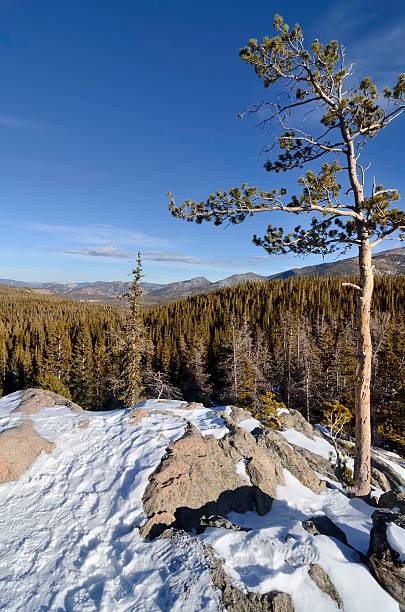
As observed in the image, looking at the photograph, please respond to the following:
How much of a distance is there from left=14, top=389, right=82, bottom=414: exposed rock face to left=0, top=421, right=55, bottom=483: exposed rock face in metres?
2.64

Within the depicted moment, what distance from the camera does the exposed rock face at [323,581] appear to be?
518 cm

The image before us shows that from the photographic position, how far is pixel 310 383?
39.5 m

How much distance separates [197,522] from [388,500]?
16.8 feet

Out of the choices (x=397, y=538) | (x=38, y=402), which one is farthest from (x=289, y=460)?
(x=38, y=402)

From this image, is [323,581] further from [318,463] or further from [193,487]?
[318,463]

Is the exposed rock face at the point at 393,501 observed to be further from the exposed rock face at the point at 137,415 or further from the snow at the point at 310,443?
the exposed rock face at the point at 137,415

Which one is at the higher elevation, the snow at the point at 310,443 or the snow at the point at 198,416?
the snow at the point at 198,416

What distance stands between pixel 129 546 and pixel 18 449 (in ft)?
13.3

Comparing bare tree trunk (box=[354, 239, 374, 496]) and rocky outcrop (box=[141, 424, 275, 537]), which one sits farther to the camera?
bare tree trunk (box=[354, 239, 374, 496])

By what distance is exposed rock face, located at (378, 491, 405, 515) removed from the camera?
8.16 m

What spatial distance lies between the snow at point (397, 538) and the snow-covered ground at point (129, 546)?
4 cm

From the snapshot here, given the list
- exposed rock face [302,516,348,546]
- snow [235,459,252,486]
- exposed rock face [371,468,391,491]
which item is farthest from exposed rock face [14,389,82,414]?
exposed rock face [371,468,391,491]

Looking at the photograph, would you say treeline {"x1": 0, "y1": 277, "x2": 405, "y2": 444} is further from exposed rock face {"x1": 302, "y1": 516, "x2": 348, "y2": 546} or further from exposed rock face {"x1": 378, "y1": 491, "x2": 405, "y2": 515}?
exposed rock face {"x1": 302, "y1": 516, "x2": 348, "y2": 546}

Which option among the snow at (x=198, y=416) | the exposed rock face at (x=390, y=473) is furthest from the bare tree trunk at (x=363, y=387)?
the exposed rock face at (x=390, y=473)
